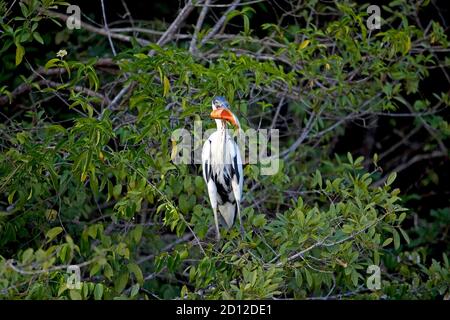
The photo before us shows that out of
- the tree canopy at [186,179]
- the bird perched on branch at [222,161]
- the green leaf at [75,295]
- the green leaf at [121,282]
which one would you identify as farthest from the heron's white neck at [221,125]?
the green leaf at [75,295]

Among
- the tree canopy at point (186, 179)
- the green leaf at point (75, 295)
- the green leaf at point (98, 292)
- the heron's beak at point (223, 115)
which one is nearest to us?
the green leaf at point (75, 295)

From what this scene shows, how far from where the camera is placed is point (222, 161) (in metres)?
3.09

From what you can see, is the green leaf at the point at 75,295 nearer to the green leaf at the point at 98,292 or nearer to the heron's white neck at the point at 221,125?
the green leaf at the point at 98,292

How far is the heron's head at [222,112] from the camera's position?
2.96 meters

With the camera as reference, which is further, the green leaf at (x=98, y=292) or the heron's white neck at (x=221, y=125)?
the heron's white neck at (x=221, y=125)

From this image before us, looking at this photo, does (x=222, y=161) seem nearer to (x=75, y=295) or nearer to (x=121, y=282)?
(x=121, y=282)

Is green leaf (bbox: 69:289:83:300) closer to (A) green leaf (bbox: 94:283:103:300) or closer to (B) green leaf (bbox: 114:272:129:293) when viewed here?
(A) green leaf (bbox: 94:283:103:300)

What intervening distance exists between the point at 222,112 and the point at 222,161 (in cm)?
22

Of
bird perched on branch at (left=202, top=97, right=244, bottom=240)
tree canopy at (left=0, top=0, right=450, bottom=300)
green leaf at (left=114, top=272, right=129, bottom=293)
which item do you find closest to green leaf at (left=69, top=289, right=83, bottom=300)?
tree canopy at (left=0, top=0, right=450, bottom=300)

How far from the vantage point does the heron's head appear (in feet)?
9.73

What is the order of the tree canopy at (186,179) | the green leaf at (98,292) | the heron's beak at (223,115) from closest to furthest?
the green leaf at (98,292) → the heron's beak at (223,115) → the tree canopy at (186,179)

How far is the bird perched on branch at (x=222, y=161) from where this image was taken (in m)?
3.04

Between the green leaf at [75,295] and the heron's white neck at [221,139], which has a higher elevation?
the heron's white neck at [221,139]

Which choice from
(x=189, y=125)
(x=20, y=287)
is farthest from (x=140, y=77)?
(x=20, y=287)
